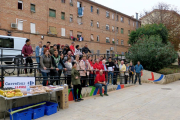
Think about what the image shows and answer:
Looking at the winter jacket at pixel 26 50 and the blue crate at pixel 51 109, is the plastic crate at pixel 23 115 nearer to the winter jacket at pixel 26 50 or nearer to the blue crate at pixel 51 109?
the blue crate at pixel 51 109

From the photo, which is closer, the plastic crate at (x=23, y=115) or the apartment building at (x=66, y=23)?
the plastic crate at (x=23, y=115)

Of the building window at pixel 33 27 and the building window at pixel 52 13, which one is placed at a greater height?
the building window at pixel 52 13

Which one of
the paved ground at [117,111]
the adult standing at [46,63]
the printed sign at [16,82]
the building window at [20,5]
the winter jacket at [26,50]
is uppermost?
the building window at [20,5]

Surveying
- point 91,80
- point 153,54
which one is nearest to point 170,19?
point 153,54

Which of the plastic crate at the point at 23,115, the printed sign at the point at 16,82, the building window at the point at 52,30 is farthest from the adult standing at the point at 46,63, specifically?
the building window at the point at 52,30

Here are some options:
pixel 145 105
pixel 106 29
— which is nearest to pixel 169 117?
pixel 145 105

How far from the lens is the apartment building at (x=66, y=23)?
19.5 m

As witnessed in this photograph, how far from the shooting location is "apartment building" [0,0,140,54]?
19.5m

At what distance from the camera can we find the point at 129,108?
6488 mm

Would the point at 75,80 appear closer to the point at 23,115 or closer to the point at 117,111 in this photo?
the point at 117,111

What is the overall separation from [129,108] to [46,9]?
20121 millimetres

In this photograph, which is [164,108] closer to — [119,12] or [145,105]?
[145,105]

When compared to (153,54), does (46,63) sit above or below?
below

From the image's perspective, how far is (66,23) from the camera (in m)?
25.7
